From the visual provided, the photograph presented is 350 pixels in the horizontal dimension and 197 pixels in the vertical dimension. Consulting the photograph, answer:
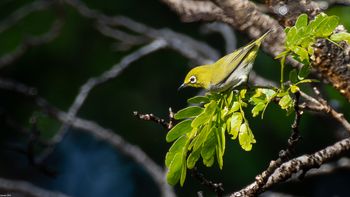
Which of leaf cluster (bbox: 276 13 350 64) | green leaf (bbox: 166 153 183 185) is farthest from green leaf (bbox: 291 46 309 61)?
green leaf (bbox: 166 153 183 185)

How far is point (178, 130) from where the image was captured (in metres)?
2.35

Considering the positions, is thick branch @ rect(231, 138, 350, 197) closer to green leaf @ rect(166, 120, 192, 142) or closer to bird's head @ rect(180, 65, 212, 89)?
green leaf @ rect(166, 120, 192, 142)

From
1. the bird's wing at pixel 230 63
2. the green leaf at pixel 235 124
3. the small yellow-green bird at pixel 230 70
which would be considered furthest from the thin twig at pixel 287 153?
the bird's wing at pixel 230 63

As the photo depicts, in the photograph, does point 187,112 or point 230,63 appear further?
point 230,63

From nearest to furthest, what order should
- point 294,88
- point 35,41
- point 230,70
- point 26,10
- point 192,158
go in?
point 294,88 → point 192,158 → point 230,70 → point 35,41 → point 26,10

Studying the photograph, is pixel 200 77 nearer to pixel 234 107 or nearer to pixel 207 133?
pixel 234 107

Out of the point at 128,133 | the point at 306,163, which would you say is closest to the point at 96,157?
the point at 128,133

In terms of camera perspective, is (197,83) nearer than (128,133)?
Yes

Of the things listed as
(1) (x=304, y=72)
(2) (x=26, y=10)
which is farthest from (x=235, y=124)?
(2) (x=26, y=10)

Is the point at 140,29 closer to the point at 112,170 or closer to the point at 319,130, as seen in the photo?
the point at 319,130

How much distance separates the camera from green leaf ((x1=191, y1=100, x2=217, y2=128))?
2322mm

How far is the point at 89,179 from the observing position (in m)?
8.72

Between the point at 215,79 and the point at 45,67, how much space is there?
445 cm

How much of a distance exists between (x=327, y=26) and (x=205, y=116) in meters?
0.52
